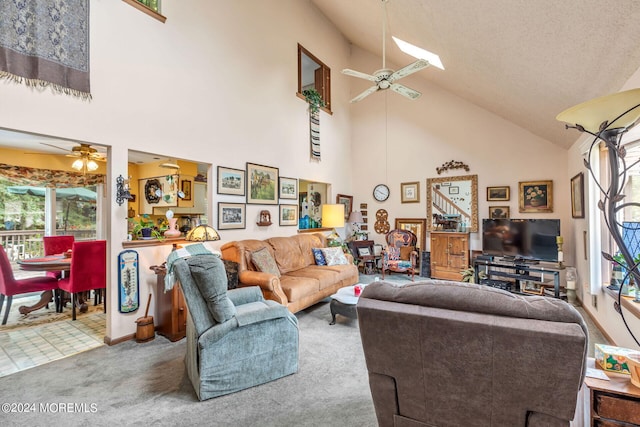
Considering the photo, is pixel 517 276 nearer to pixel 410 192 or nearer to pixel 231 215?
pixel 410 192

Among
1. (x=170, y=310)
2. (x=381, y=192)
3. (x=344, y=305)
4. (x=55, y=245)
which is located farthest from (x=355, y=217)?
(x=55, y=245)

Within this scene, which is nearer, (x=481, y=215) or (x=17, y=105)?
(x=17, y=105)

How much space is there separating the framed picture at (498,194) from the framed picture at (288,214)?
3.74 metres

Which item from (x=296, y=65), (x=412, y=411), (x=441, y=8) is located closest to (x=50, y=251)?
(x=296, y=65)

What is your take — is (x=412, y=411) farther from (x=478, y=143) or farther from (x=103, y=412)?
Answer: (x=478, y=143)

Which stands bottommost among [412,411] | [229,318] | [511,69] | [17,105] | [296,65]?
[412,411]

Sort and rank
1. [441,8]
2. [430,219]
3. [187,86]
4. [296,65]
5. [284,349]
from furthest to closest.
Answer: [430,219], [296,65], [187,86], [441,8], [284,349]

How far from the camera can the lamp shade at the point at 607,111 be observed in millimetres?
1294

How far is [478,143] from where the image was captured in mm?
5684

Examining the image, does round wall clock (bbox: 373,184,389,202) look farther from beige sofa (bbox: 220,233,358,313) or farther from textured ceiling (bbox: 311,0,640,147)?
textured ceiling (bbox: 311,0,640,147)

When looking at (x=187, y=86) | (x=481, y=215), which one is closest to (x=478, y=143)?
(x=481, y=215)

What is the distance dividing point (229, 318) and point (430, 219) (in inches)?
199

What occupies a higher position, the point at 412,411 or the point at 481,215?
the point at 481,215

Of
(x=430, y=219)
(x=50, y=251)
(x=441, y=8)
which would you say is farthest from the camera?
(x=430, y=219)
